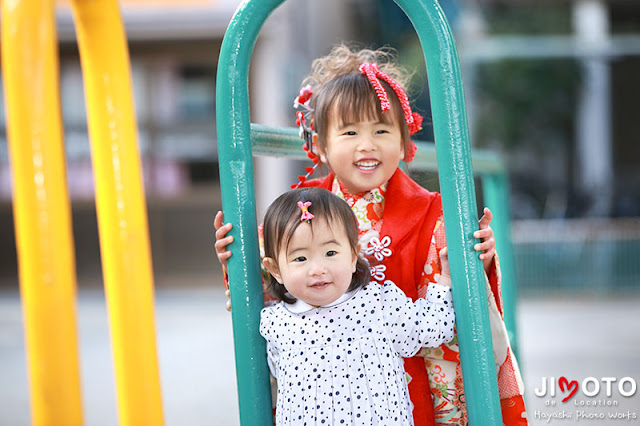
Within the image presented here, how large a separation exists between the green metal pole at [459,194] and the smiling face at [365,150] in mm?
206

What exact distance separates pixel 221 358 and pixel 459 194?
11.8 ft

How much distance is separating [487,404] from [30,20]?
0.92 meters

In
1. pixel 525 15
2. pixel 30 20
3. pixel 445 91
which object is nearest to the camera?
pixel 30 20

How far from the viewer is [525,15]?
9.66 meters

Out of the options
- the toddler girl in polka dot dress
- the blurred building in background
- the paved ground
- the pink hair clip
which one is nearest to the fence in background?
the blurred building in background

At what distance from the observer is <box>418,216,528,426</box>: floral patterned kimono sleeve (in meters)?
1.40

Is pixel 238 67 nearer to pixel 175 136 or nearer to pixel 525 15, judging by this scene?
pixel 175 136

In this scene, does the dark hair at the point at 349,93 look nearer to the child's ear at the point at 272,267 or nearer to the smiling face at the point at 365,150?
the smiling face at the point at 365,150

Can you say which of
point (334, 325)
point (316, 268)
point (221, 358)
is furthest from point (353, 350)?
point (221, 358)

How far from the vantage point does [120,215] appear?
1.37 m

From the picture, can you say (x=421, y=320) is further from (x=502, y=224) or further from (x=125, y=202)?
(x=502, y=224)

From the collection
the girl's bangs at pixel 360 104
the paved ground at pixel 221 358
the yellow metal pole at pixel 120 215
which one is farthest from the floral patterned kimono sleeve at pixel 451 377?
the paved ground at pixel 221 358

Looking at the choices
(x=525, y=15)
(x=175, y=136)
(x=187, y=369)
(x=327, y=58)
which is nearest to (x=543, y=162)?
(x=525, y=15)

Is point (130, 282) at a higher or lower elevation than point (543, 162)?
lower
